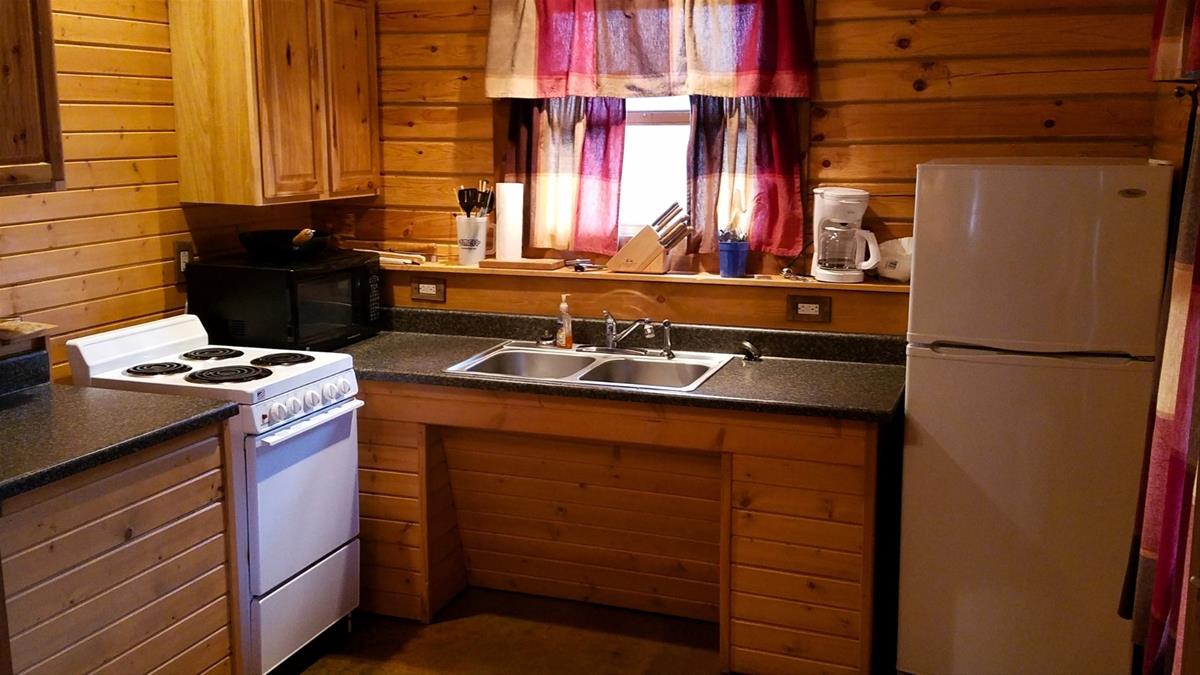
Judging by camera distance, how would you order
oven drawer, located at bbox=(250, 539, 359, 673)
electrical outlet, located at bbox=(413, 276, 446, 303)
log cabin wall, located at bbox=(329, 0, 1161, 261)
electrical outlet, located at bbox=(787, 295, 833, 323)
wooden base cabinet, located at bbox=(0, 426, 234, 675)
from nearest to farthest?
1. wooden base cabinet, located at bbox=(0, 426, 234, 675)
2. oven drawer, located at bbox=(250, 539, 359, 673)
3. log cabin wall, located at bbox=(329, 0, 1161, 261)
4. electrical outlet, located at bbox=(787, 295, 833, 323)
5. electrical outlet, located at bbox=(413, 276, 446, 303)

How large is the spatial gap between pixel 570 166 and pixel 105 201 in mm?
1490

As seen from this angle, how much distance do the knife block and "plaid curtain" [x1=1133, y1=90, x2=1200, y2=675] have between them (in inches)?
76.1

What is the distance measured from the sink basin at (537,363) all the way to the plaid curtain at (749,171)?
0.58 m

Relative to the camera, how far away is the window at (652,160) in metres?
3.73

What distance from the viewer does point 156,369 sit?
120 inches

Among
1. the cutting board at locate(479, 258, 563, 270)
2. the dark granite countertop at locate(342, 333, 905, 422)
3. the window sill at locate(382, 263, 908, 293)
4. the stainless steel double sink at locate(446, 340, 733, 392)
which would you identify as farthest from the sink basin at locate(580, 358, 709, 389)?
the cutting board at locate(479, 258, 563, 270)

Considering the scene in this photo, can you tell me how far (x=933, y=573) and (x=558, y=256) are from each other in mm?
1690

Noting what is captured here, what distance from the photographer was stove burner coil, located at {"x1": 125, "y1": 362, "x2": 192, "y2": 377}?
301 centimetres

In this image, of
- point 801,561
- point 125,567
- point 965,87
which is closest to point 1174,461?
point 801,561

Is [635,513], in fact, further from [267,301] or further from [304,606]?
[267,301]

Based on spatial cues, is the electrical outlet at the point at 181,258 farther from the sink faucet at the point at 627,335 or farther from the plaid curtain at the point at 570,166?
the sink faucet at the point at 627,335

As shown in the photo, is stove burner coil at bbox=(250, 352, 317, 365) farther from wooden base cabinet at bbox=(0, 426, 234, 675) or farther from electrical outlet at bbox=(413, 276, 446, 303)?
electrical outlet at bbox=(413, 276, 446, 303)

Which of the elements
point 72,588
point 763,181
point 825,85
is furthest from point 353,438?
point 825,85

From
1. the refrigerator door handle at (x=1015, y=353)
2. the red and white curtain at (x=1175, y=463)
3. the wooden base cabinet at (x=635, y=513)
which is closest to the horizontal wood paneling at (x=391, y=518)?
the wooden base cabinet at (x=635, y=513)
